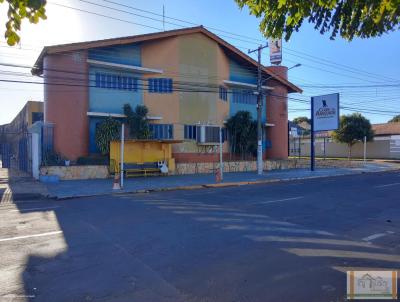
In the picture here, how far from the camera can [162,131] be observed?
27.3 metres

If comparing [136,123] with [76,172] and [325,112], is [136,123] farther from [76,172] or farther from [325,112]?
[325,112]

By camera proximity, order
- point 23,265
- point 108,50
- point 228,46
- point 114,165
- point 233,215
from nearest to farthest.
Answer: point 23,265 → point 233,215 → point 114,165 → point 108,50 → point 228,46

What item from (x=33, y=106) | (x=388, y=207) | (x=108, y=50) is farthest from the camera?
(x=33, y=106)

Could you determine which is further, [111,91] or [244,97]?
[244,97]

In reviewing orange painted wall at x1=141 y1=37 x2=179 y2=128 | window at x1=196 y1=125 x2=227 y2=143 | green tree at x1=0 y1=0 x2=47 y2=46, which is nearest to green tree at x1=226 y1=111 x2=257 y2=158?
window at x1=196 y1=125 x2=227 y2=143

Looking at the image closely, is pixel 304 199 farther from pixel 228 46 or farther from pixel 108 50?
pixel 228 46

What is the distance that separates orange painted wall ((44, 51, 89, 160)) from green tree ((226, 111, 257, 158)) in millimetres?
12609

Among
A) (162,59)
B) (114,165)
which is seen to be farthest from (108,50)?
(114,165)

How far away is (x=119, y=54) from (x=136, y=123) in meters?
5.29

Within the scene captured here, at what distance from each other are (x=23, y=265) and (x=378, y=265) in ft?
18.4

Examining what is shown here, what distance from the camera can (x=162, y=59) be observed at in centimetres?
2748

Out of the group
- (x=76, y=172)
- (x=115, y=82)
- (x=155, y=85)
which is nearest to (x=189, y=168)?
(x=155, y=85)

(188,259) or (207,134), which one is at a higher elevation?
(207,134)

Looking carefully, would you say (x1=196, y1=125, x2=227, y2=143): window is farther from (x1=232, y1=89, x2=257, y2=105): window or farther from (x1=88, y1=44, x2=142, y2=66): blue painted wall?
(x1=88, y1=44, x2=142, y2=66): blue painted wall
